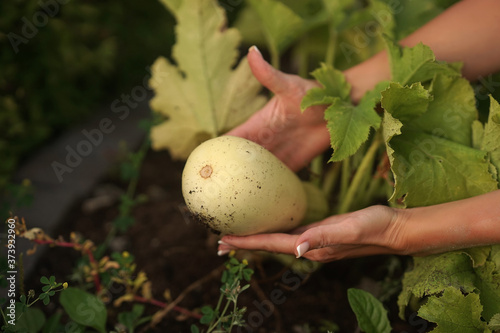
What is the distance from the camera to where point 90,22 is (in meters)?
2.16

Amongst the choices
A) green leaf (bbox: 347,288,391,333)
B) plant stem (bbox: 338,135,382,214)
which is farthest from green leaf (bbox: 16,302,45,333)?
plant stem (bbox: 338,135,382,214)

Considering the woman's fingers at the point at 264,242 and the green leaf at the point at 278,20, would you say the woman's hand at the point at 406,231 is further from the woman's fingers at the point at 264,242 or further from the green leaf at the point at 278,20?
the green leaf at the point at 278,20

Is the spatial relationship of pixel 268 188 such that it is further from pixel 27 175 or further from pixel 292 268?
pixel 27 175

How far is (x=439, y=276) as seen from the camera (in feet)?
4.02

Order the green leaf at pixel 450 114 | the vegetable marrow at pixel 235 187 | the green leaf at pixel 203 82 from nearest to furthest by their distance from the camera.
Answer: the vegetable marrow at pixel 235 187, the green leaf at pixel 450 114, the green leaf at pixel 203 82

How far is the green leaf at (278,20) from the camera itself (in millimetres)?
1621

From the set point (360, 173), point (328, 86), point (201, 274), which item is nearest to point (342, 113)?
point (328, 86)

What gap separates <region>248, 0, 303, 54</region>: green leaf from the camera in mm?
1621

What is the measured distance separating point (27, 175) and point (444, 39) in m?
1.66

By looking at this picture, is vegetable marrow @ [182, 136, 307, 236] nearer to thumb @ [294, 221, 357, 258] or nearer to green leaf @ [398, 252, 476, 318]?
thumb @ [294, 221, 357, 258]

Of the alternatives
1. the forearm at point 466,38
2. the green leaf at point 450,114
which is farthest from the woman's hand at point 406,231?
the forearm at point 466,38

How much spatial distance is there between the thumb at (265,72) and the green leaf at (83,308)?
2.53 feet

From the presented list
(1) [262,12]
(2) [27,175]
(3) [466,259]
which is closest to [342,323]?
(3) [466,259]

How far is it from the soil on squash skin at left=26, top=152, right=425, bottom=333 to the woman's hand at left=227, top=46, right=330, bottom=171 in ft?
1.10
